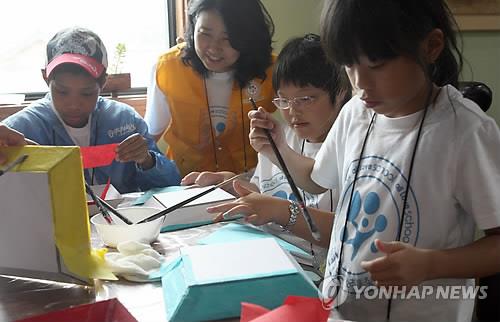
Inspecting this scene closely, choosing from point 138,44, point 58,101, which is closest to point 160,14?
point 138,44

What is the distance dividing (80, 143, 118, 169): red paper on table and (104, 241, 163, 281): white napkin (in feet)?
1.03

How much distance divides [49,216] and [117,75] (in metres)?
1.45

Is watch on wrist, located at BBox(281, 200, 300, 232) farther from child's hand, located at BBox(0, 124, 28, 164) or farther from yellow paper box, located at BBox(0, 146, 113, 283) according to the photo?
child's hand, located at BBox(0, 124, 28, 164)

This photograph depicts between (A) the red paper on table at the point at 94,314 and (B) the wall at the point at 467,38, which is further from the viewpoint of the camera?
(B) the wall at the point at 467,38

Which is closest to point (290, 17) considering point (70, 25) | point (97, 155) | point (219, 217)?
point (70, 25)

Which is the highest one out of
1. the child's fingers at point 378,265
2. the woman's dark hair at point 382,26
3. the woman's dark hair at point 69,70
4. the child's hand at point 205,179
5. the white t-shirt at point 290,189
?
the woman's dark hair at point 382,26

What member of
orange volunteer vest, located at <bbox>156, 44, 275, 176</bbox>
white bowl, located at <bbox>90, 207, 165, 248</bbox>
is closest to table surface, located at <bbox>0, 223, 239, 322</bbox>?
white bowl, located at <bbox>90, 207, 165, 248</bbox>

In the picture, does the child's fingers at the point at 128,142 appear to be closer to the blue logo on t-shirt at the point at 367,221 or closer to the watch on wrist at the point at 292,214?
the watch on wrist at the point at 292,214

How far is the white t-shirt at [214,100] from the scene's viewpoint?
175 cm

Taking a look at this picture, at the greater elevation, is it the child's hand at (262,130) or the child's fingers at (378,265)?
the child's hand at (262,130)

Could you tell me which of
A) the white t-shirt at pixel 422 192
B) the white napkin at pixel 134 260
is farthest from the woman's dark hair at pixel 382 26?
the white napkin at pixel 134 260

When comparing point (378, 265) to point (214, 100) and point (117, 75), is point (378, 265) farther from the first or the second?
point (117, 75)

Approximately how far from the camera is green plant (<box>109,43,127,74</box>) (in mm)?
2146

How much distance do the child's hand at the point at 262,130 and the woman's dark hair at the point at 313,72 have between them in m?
0.22
